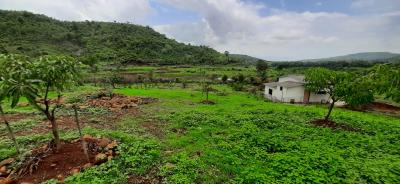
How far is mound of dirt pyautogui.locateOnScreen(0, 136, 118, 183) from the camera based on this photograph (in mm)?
10312

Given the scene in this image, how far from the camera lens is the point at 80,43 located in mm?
100750

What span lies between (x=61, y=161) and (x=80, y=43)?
9968cm

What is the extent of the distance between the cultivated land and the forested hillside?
58.4 meters

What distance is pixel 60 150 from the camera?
1238cm

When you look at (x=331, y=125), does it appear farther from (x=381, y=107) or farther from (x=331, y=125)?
(x=381, y=107)

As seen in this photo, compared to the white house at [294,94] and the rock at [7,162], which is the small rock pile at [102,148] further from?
A: the white house at [294,94]

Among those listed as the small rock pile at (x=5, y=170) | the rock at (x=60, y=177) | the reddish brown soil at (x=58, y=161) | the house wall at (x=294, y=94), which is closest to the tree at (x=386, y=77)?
the reddish brown soil at (x=58, y=161)

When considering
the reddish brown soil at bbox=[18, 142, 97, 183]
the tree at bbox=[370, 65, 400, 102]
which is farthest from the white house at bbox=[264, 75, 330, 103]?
the tree at bbox=[370, 65, 400, 102]

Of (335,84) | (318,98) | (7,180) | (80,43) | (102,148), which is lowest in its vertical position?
(318,98)

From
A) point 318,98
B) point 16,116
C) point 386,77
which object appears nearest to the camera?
point 386,77

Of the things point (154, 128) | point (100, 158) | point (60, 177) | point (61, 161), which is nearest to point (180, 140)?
point (154, 128)

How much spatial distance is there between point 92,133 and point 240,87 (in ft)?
130

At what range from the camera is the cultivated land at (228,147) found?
1043 centimetres

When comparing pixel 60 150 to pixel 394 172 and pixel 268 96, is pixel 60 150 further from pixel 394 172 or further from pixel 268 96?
pixel 268 96
